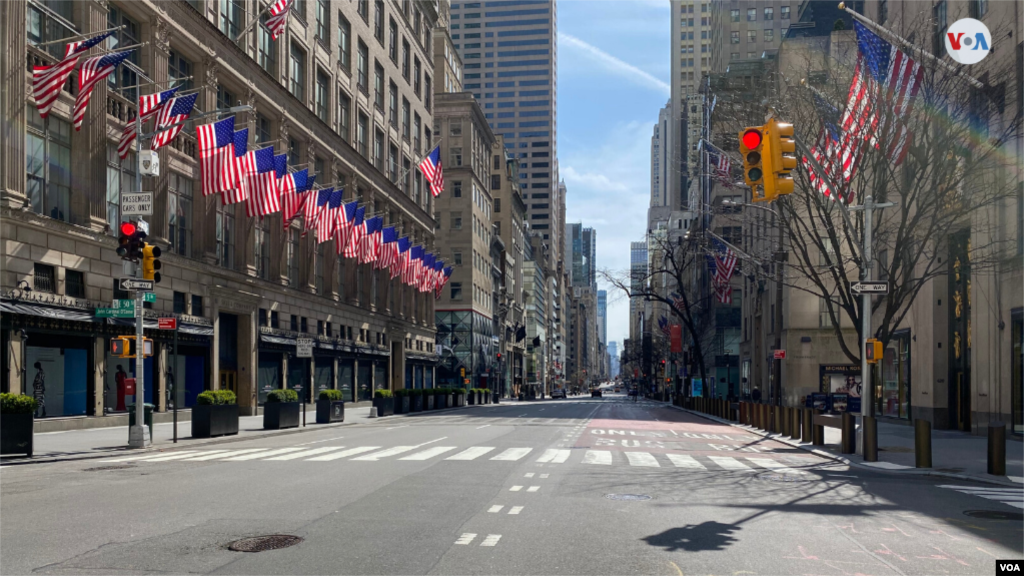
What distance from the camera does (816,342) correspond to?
54.1 meters

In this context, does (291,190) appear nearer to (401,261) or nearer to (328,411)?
(328,411)

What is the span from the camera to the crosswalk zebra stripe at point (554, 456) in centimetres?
1819

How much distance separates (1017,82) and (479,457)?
820 inches

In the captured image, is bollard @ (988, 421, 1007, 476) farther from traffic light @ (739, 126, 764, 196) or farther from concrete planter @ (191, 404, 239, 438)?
concrete planter @ (191, 404, 239, 438)

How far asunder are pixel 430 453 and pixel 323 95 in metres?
40.2

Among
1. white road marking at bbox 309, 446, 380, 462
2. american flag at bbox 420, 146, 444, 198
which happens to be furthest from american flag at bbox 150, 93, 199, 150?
american flag at bbox 420, 146, 444, 198

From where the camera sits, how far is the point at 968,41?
27875 millimetres

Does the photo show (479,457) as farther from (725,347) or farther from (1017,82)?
(725,347)

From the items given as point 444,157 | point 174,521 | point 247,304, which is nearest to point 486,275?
point 444,157

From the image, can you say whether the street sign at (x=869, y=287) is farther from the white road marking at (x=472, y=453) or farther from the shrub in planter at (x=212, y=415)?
the shrub in planter at (x=212, y=415)

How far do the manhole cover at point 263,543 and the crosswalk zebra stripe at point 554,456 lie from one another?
931 centimetres

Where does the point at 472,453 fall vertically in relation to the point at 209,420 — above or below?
below

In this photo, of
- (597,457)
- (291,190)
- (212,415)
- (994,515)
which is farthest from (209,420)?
(994,515)

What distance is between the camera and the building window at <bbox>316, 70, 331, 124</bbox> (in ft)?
176
